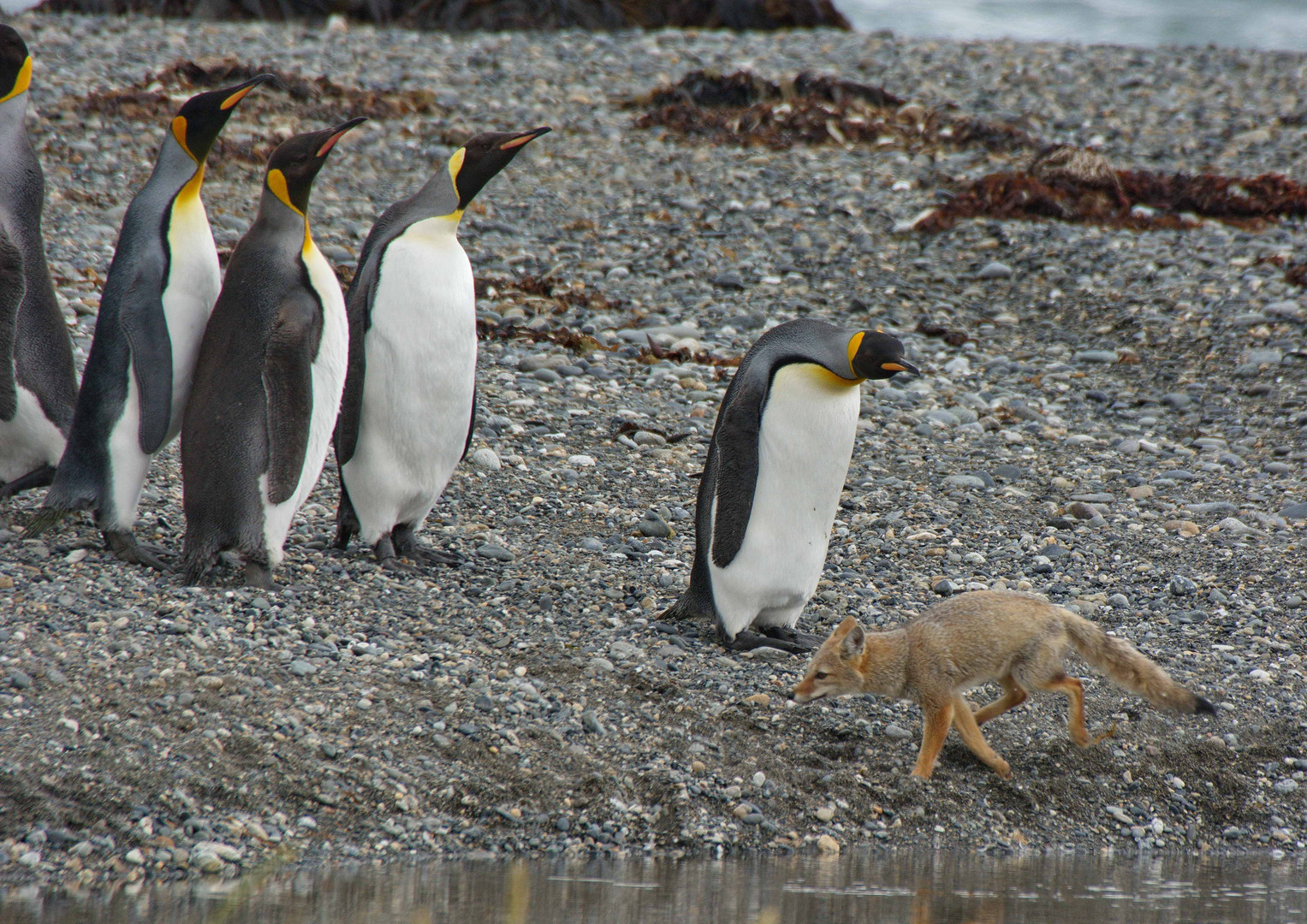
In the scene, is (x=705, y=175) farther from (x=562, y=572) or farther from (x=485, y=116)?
(x=562, y=572)

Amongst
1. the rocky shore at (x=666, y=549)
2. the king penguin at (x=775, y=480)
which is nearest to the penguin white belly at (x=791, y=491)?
the king penguin at (x=775, y=480)

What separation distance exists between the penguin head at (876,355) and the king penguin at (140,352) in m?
2.39

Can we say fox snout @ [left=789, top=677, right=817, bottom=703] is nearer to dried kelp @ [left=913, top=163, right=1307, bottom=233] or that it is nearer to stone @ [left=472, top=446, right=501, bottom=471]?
stone @ [left=472, top=446, right=501, bottom=471]

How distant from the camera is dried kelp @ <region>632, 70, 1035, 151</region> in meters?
13.1

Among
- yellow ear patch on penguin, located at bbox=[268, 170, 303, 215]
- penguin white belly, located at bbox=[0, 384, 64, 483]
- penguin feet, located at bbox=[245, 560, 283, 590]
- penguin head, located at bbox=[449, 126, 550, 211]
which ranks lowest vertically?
penguin feet, located at bbox=[245, 560, 283, 590]

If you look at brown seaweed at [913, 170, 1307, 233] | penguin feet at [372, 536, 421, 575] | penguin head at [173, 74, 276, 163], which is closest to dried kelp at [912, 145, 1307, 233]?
brown seaweed at [913, 170, 1307, 233]

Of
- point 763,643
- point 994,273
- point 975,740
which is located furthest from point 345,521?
point 994,273

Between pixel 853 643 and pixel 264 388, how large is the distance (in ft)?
7.49

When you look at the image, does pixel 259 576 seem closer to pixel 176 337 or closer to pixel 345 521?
pixel 345 521

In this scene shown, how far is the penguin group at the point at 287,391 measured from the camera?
15.5ft

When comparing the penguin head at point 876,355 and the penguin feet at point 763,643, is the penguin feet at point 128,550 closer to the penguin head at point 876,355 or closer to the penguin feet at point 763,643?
the penguin feet at point 763,643

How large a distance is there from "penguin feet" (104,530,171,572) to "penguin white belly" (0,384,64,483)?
63 cm

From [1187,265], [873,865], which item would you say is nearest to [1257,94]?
[1187,265]

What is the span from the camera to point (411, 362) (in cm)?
523
